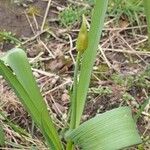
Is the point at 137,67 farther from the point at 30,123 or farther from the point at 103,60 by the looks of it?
the point at 30,123

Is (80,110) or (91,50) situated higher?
(91,50)

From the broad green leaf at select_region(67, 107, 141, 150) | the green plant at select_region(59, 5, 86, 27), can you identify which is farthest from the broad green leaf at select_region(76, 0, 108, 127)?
the green plant at select_region(59, 5, 86, 27)

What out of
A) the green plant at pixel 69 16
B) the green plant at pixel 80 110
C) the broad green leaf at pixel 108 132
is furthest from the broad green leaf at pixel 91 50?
the green plant at pixel 69 16

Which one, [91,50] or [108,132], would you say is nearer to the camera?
[108,132]

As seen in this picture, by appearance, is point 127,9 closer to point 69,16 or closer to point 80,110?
point 69,16

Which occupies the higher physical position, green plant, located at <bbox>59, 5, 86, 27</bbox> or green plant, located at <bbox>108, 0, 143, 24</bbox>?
green plant, located at <bbox>59, 5, 86, 27</bbox>

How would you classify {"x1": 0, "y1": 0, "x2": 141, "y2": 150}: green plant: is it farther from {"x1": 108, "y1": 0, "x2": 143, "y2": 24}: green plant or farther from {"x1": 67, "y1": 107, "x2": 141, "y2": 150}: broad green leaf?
{"x1": 108, "y1": 0, "x2": 143, "y2": 24}: green plant

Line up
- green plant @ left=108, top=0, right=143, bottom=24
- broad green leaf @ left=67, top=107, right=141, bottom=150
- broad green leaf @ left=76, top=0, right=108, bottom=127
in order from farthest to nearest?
green plant @ left=108, top=0, right=143, bottom=24, broad green leaf @ left=76, top=0, right=108, bottom=127, broad green leaf @ left=67, top=107, right=141, bottom=150

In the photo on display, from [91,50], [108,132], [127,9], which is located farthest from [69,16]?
[108,132]
